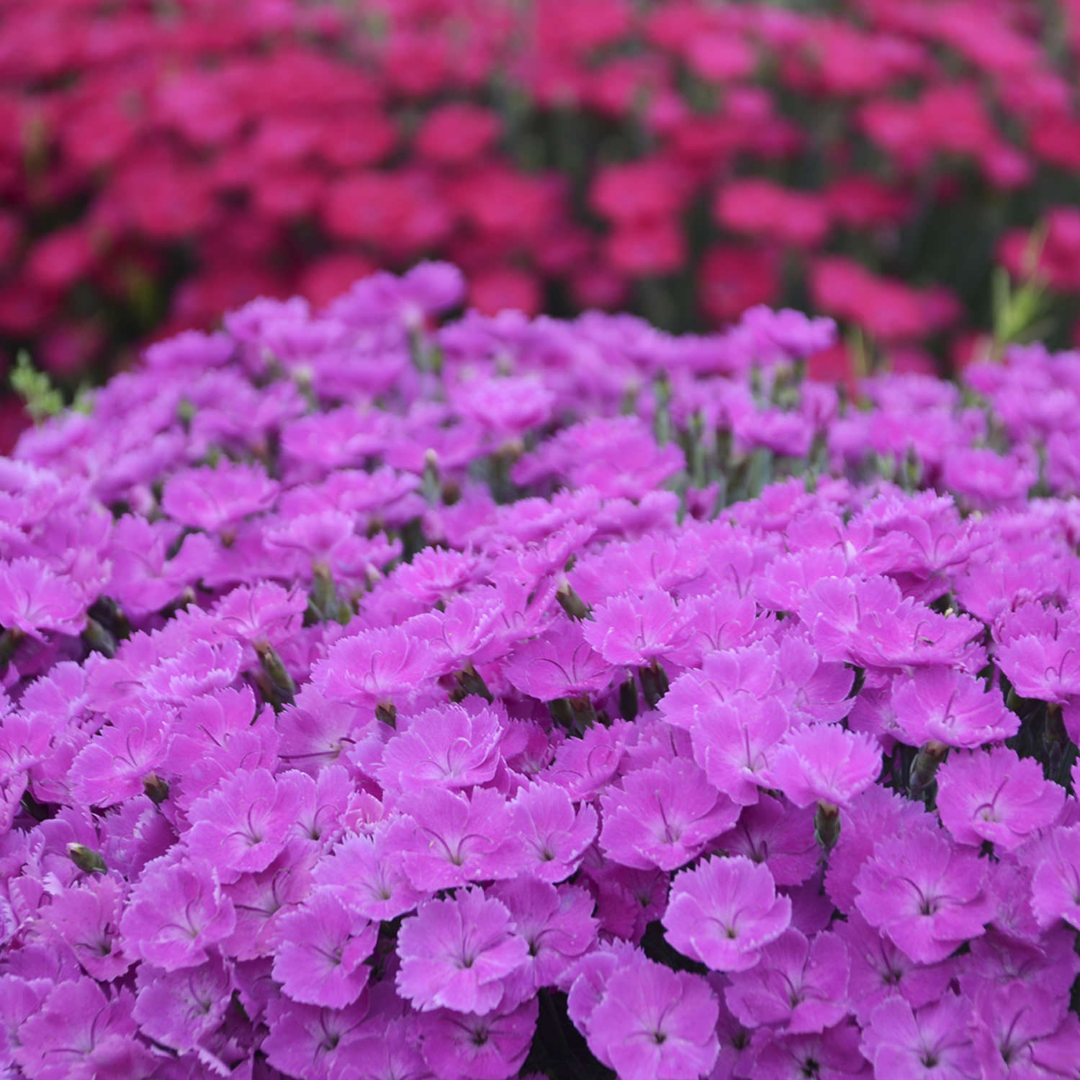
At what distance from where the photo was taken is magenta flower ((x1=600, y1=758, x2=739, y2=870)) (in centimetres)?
81

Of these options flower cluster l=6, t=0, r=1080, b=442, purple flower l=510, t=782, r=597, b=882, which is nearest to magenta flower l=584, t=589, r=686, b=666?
purple flower l=510, t=782, r=597, b=882

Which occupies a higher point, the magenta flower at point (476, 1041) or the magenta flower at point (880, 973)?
the magenta flower at point (880, 973)

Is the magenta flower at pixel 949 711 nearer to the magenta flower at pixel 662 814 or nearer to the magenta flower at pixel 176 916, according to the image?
the magenta flower at pixel 662 814

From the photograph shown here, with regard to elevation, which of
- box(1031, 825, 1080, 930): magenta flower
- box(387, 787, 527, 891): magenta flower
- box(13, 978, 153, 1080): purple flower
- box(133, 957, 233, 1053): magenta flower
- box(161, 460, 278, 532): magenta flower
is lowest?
box(13, 978, 153, 1080): purple flower

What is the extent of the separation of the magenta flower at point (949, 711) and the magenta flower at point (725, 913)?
0.52 ft

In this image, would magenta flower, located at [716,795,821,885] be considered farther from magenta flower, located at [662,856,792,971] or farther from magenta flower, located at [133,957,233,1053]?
magenta flower, located at [133,957,233,1053]

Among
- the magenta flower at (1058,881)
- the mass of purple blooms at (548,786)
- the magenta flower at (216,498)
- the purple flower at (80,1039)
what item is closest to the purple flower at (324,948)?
the mass of purple blooms at (548,786)

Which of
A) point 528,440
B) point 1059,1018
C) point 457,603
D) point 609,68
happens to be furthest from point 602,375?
point 609,68

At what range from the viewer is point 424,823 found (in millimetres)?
818

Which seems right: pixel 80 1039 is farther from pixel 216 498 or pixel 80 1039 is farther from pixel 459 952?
pixel 216 498

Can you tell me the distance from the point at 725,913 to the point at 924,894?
134mm

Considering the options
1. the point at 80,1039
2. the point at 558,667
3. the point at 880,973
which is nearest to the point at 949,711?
the point at 880,973

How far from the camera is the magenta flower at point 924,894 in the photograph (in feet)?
2.52

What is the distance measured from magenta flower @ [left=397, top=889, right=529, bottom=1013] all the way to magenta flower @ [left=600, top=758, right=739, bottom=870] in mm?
93
